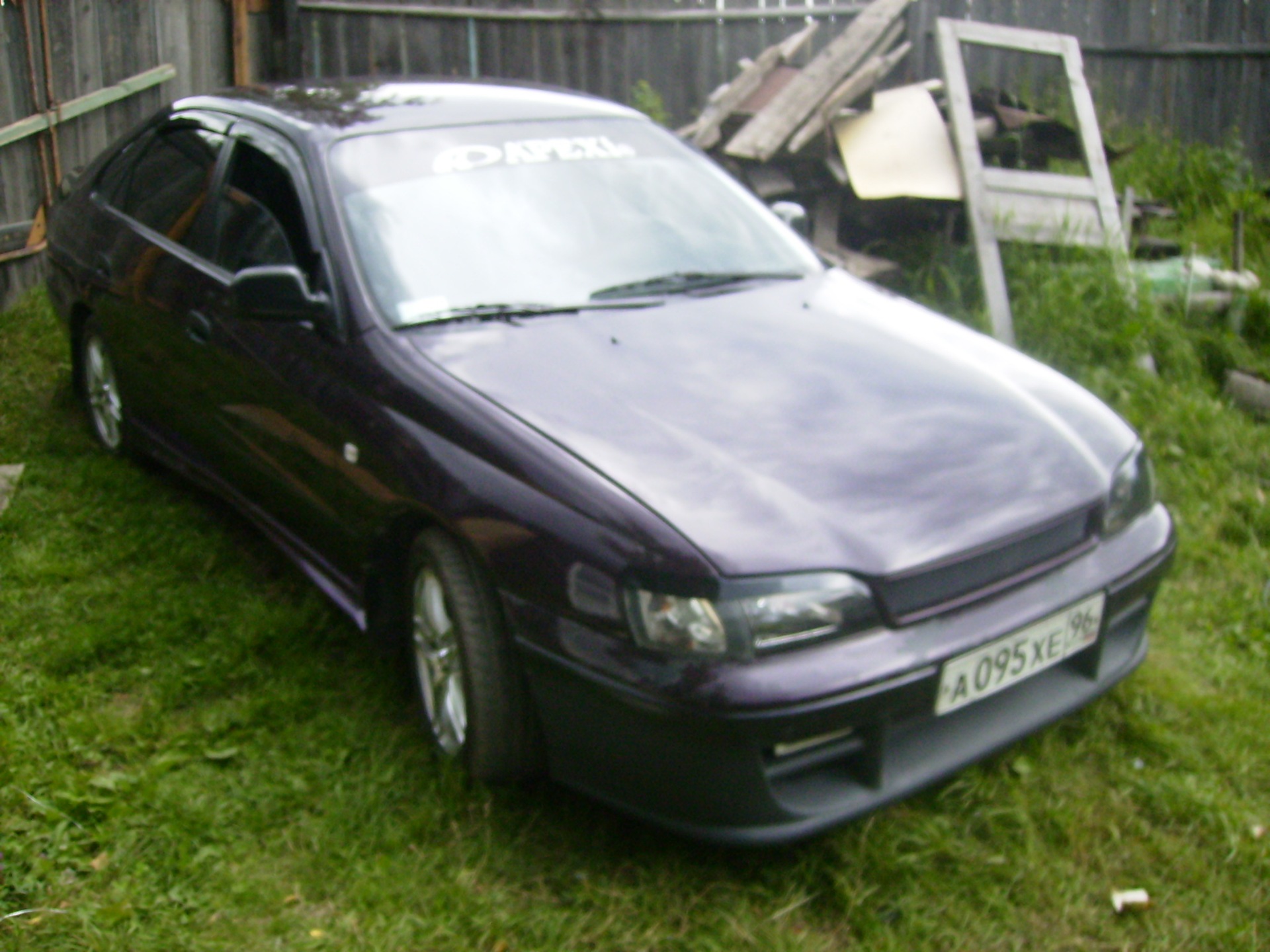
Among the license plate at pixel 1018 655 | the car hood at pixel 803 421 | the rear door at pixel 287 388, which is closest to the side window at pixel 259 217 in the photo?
the rear door at pixel 287 388

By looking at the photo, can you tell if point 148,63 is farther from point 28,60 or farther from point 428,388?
point 428,388

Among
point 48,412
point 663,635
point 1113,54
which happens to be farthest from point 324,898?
point 1113,54

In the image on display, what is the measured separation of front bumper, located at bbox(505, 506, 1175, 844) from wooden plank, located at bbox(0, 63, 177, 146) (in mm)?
4900

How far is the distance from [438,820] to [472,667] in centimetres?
41

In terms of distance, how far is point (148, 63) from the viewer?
731 cm

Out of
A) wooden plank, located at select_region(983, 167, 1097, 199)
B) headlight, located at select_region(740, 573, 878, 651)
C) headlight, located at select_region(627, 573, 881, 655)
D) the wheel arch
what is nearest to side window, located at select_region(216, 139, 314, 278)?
the wheel arch

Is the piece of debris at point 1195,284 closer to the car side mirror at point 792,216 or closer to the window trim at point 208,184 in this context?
the car side mirror at point 792,216

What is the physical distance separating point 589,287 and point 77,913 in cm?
185

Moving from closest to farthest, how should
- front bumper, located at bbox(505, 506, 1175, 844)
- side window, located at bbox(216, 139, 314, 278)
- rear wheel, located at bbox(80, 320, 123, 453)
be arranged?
front bumper, located at bbox(505, 506, 1175, 844)
side window, located at bbox(216, 139, 314, 278)
rear wheel, located at bbox(80, 320, 123, 453)

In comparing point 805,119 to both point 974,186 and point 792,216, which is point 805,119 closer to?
point 974,186

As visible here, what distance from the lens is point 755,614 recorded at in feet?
7.86

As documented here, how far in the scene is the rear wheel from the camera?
476 cm

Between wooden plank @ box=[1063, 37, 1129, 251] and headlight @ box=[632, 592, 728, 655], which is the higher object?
wooden plank @ box=[1063, 37, 1129, 251]

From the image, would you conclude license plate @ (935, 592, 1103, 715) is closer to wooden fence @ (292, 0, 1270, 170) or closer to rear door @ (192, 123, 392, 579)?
rear door @ (192, 123, 392, 579)
